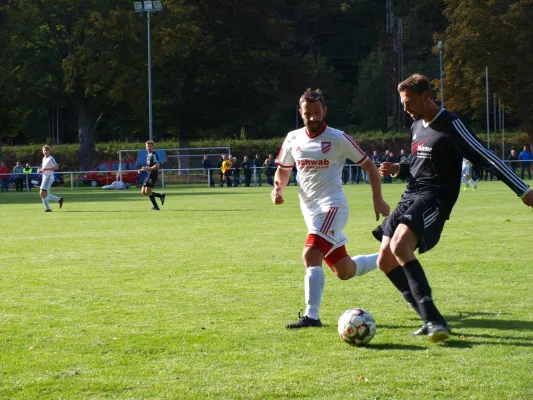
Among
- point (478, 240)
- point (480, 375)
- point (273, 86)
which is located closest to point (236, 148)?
point (273, 86)

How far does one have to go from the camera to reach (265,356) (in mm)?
6383

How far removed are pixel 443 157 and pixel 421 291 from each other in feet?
3.37

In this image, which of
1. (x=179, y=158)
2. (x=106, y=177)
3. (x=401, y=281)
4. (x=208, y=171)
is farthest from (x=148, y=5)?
(x=401, y=281)

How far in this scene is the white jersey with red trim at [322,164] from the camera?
778 cm

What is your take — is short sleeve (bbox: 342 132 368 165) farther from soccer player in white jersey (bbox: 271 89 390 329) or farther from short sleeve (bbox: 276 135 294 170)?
short sleeve (bbox: 276 135 294 170)

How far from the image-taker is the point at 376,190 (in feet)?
25.6

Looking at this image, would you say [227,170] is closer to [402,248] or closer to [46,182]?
[46,182]

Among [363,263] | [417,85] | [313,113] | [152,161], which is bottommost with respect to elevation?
[363,263]

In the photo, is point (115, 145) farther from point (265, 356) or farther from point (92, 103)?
point (265, 356)

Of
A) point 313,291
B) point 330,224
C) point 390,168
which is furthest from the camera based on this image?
point 330,224

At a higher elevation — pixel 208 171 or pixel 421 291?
pixel 208 171

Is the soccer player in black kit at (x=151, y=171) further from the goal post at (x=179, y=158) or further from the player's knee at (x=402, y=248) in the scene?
the goal post at (x=179, y=158)

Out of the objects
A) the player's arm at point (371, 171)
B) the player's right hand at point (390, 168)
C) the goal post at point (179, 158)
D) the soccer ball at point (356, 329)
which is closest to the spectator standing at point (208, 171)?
the goal post at point (179, 158)

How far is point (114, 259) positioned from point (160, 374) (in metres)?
7.04
